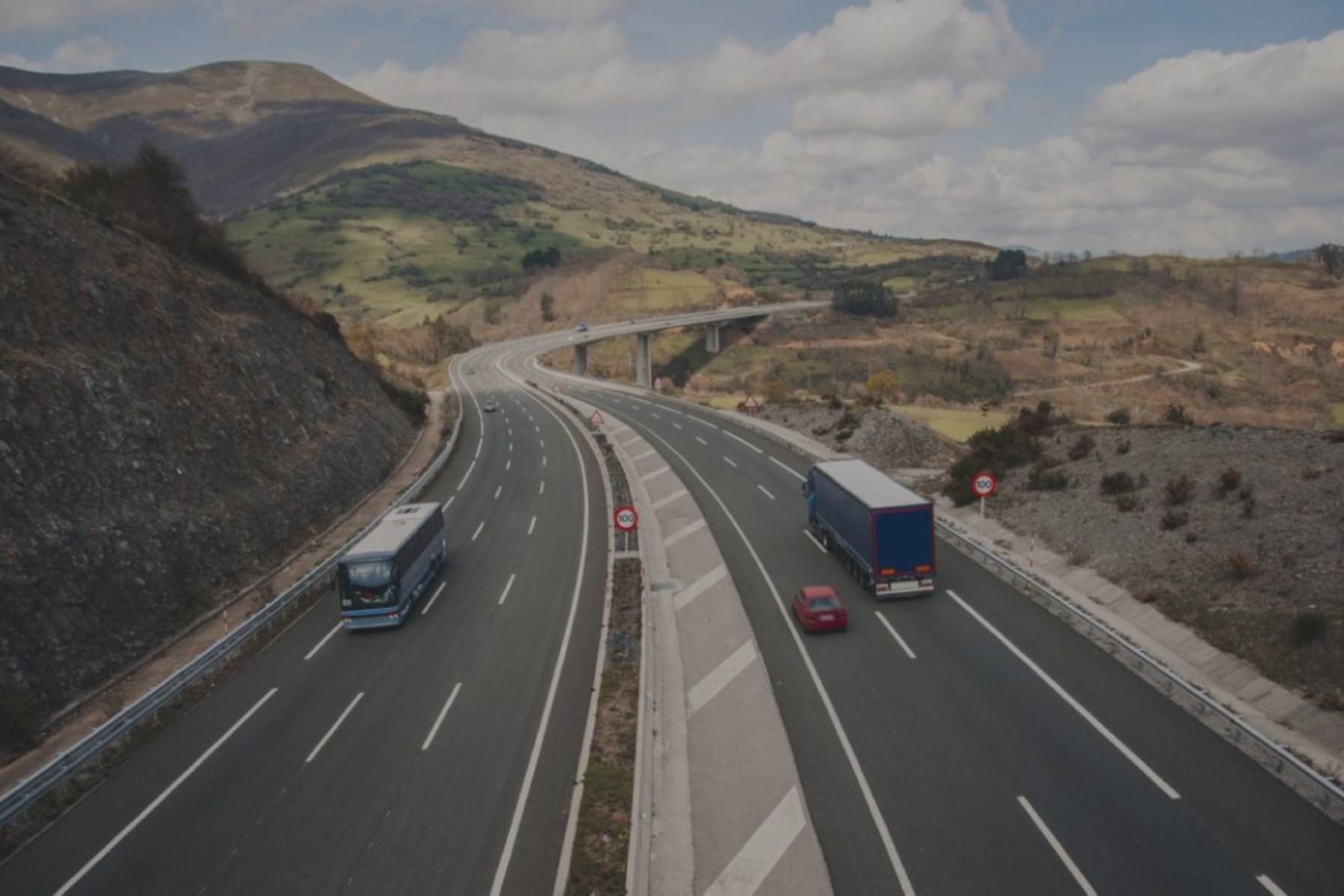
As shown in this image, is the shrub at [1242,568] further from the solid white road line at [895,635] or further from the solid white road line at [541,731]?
the solid white road line at [541,731]

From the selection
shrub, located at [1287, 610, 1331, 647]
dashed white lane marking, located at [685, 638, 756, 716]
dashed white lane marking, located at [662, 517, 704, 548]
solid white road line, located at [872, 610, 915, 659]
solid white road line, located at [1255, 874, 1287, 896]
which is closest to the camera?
solid white road line, located at [1255, 874, 1287, 896]

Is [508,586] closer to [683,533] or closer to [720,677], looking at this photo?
[683,533]

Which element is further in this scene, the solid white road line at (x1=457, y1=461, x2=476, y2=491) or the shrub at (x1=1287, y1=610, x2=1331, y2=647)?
the solid white road line at (x1=457, y1=461, x2=476, y2=491)

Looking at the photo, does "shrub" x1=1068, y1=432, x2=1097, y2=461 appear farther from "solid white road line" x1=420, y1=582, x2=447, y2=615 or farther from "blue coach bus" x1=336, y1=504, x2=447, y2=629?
"blue coach bus" x1=336, y1=504, x2=447, y2=629

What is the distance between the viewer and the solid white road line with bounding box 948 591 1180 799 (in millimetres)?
15573

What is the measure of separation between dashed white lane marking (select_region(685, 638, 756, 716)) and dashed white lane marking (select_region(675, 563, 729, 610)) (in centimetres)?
427

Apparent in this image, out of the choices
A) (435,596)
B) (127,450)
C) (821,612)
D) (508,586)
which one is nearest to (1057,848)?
(821,612)

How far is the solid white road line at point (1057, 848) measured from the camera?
508 inches

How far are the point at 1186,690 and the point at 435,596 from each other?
2312 centimetres

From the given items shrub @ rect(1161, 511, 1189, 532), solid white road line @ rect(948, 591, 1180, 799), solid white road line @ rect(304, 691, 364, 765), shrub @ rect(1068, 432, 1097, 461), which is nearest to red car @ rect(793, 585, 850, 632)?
solid white road line @ rect(948, 591, 1180, 799)

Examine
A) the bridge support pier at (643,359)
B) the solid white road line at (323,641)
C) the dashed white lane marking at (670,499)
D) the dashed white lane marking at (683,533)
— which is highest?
the bridge support pier at (643,359)

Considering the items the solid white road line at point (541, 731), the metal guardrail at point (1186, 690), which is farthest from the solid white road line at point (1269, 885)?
the solid white road line at point (541, 731)

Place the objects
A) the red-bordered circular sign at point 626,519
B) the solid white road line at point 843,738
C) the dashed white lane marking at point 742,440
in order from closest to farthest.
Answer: the solid white road line at point 843,738 < the red-bordered circular sign at point 626,519 < the dashed white lane marking at point 742,440

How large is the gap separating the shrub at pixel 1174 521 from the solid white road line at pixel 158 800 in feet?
94.9
